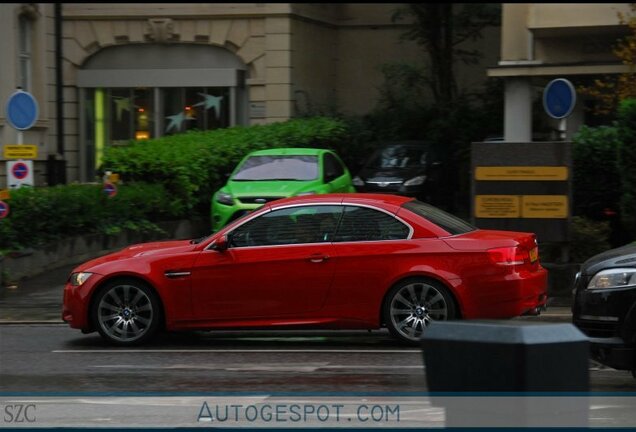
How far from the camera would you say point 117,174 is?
19.8 m

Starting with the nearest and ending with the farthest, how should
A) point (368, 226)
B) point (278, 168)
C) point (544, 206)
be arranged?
point (368, 226) → point (544, 206) → point (278, 168)

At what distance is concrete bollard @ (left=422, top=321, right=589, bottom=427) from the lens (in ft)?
12.3

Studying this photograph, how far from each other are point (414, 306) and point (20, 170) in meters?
9.08

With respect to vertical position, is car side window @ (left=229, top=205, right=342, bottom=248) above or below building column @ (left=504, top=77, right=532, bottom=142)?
below

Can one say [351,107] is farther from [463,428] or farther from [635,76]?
[463,428]

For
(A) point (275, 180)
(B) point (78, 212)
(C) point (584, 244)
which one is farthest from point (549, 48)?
(B) point (78, 212)

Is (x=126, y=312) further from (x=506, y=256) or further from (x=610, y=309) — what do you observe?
(x=610, y=309)

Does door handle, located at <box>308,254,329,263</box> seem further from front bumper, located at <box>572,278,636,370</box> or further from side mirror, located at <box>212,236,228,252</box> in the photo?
front bumper, located at <box>572,278,636,370</box>

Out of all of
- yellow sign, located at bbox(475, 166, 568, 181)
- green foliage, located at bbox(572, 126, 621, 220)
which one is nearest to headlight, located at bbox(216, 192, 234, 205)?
yellow sign, located at bbox(475, 166, 568, 181)

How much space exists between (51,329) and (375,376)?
5004mm

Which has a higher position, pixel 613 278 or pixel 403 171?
pixel 403 171

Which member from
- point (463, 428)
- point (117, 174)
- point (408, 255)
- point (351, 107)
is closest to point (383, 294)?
point (408, 255)

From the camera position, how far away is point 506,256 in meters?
10.1

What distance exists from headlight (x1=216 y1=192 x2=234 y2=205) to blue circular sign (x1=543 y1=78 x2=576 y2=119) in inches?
217
